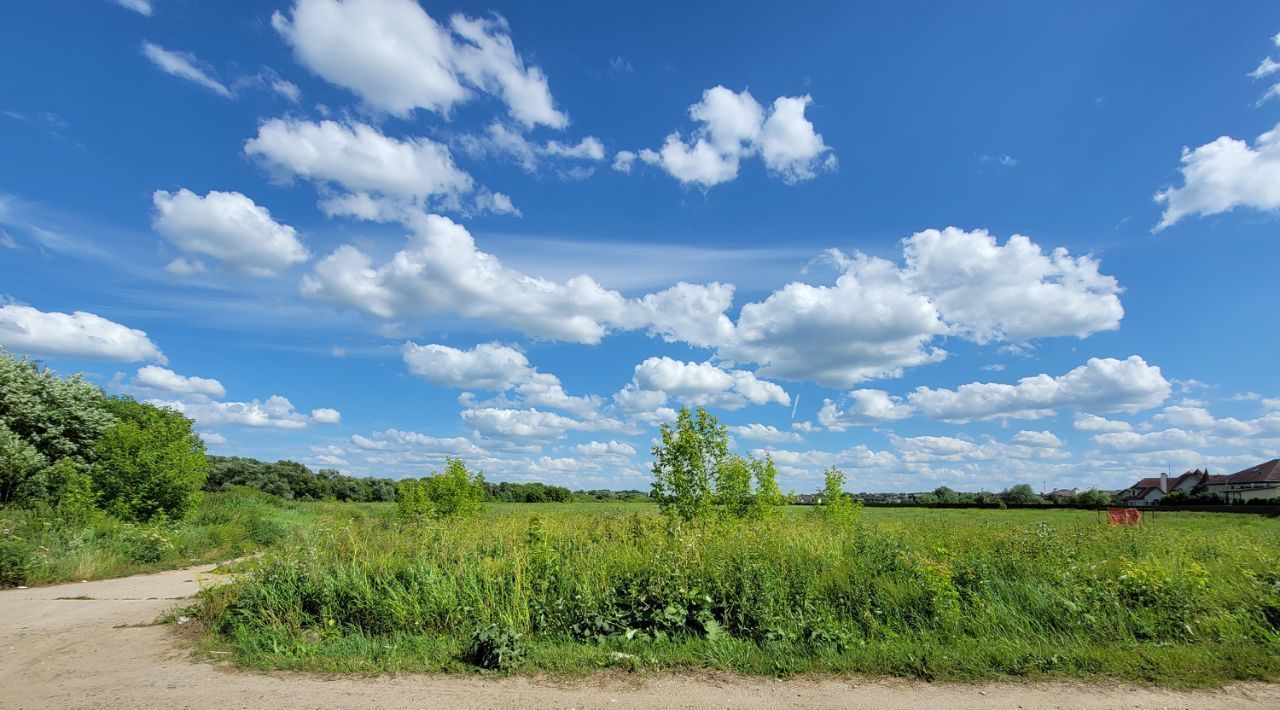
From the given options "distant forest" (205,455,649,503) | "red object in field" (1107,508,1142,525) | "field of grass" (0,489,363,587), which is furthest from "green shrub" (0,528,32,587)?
"distant forest" (205,455,649,503)

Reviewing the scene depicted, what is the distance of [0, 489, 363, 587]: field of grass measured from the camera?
1335 centimetres

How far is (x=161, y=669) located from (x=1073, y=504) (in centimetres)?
8377

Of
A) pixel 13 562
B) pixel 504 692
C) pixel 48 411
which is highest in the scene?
pixel 48 411

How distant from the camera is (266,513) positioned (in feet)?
93.5

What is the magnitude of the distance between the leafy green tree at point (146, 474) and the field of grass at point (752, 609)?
622 inches

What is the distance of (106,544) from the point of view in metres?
16.0

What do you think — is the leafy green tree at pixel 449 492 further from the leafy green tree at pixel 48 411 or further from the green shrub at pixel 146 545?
the leafy green tree at pixel 48 411

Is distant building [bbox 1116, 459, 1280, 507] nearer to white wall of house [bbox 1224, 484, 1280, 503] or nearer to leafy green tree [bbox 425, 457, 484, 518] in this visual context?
white wall of house [bbox 1224, 484, 1280, 503]

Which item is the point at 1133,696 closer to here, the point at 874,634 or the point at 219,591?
the point at 874,634

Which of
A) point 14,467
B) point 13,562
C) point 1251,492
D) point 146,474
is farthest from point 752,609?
point 1251,492

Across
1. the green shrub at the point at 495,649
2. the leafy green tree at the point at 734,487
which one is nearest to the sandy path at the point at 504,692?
the green shrub at the point at 495,649

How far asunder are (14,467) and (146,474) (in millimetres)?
6875

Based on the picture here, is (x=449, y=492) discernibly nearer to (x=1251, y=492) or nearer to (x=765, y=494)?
(x=765, y=494)

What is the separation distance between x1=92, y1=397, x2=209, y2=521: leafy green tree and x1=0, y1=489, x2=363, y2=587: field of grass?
1.10 meters
